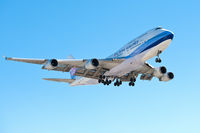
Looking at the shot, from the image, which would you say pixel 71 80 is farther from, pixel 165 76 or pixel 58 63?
pixel 165 76

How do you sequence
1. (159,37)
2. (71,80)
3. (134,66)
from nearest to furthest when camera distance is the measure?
1. (159,37)
2. (134,66)
3. (71,80)

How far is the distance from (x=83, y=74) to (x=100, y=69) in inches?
101

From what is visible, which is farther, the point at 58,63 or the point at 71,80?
the point at 71,80

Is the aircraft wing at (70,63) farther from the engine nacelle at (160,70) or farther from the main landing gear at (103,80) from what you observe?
the engine nacelle at (160,70)

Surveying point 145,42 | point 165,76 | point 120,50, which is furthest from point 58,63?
point 165,76

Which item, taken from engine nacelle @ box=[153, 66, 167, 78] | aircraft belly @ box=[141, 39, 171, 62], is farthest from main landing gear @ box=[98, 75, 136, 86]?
aircraft belly @ box=[141, 39, 171, 62]

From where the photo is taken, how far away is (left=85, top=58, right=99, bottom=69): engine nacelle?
34750 mm

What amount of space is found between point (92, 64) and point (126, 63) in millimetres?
3997

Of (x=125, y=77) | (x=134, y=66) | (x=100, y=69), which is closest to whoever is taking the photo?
(x=134, y=66)

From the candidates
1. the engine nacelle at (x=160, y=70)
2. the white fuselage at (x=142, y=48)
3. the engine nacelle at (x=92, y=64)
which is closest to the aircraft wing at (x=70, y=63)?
the engine nacelle at (x=92, y=64)

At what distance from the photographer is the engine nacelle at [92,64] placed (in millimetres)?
34750

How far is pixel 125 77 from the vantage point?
4059 cm

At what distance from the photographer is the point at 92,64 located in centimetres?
3478

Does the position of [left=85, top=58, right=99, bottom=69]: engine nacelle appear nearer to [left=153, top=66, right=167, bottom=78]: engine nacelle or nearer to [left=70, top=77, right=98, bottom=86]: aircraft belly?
[left=70, top=77, right=98, bottom=86]: aircraft belly
